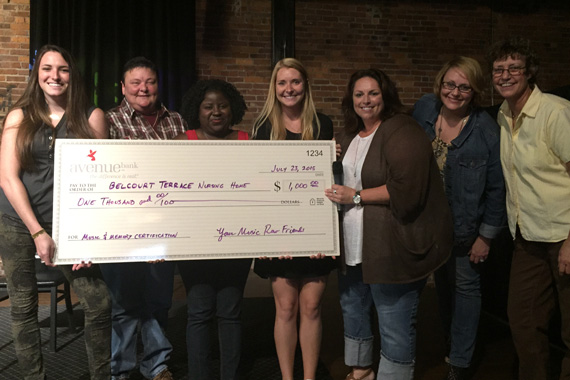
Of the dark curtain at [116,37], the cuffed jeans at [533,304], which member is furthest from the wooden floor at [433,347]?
the dark curtain at [116,37]

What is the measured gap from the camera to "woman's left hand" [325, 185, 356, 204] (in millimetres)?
2053

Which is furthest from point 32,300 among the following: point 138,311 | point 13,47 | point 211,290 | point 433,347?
point 13,47

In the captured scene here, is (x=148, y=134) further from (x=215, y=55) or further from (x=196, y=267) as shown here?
(x=215, y=55)

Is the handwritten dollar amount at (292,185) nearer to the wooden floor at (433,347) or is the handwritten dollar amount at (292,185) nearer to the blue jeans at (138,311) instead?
the blue jeans at (138,311)

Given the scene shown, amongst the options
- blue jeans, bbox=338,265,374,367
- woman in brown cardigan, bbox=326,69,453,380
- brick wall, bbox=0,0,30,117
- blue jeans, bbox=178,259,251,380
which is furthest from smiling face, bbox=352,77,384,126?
brick wall, bbox=0,0,30,117

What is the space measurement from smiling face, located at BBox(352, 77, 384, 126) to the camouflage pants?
1309 mm

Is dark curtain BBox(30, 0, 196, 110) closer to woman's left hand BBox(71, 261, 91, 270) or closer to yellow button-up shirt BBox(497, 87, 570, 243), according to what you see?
woman's left hand BBox(71, 261, 91, 270)

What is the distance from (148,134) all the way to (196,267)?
758mm

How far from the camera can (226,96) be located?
227 cm

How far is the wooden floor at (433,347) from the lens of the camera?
109 inches

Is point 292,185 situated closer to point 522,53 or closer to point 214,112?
point 214,112

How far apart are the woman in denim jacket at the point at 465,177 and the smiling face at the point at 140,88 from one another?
140cm

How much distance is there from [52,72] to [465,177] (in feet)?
6.21

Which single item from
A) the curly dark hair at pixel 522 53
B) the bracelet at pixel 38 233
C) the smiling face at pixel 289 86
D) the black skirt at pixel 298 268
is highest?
the curly dark hair at pixel 522 53
